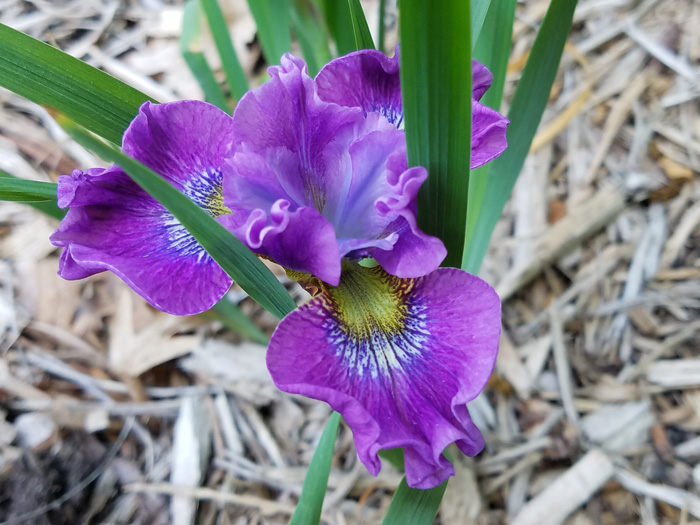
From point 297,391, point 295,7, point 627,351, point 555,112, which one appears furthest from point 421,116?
point 555,112

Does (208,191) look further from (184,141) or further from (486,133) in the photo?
(486,133)

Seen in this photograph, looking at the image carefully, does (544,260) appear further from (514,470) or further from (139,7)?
(139,7)

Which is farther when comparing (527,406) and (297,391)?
(527,406)

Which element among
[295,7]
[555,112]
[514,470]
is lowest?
[514,470]

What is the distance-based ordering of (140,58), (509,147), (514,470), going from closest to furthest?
(509,147) → (514,470) → (140,58)

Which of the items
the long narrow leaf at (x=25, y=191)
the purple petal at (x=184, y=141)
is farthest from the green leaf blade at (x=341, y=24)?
the long narrow leaf at (x=25, y=191)

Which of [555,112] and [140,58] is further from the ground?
[140,58]
